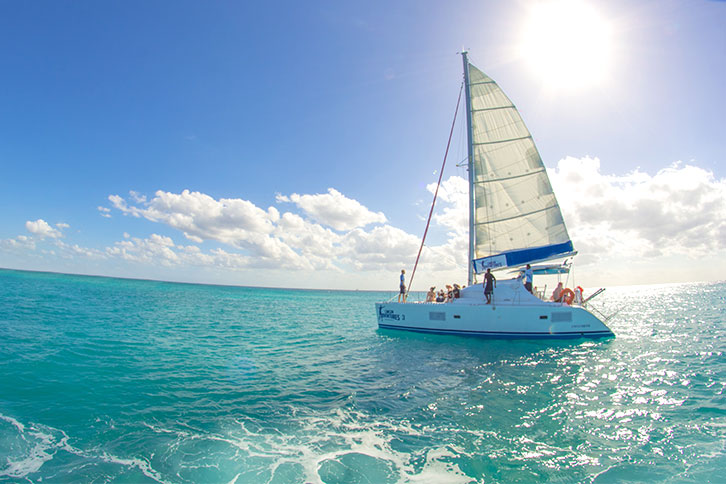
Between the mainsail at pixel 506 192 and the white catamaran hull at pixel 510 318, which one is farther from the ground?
the mainsail at pixel 506 192

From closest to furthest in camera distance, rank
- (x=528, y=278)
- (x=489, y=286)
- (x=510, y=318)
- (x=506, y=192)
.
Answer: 1. (x=510, y=318)
2. (x=489, y=286)
3. (x=528, y=278)
4. (x=506, y=192)

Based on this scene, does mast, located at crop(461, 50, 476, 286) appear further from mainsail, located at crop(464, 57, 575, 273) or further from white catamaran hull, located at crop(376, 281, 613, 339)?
white catamaran hull, located at crop(376, 281, 613, 339)

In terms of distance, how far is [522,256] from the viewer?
21.1m

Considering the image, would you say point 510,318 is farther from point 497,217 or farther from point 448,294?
point 497,217

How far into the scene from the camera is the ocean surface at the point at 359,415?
5859mm

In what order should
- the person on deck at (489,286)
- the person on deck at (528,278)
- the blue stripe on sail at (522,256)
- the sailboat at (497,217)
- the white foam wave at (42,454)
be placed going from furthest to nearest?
1. the blue stripe on sail at (522,256)
2. the sailboat at (497,217)
3. the person on deck at (528,278)
4. the person on deck at (489,286)
5. the white foam wave at (42,454)

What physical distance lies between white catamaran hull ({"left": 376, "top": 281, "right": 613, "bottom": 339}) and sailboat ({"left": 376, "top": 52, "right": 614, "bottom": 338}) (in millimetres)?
62

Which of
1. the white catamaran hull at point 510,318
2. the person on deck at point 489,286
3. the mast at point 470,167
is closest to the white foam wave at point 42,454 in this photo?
the white catamaran hull at point 510,318

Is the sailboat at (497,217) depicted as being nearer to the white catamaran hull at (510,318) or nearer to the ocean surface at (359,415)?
the white catamaran hull at (510,318)

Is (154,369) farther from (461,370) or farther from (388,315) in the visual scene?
(388,315)

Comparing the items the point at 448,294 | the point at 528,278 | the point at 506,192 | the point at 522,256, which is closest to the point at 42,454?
the point at 448,294

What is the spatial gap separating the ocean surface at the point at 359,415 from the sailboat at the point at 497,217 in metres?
4.55

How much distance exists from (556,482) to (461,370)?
7414 mm

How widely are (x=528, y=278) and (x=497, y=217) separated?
443 cm
